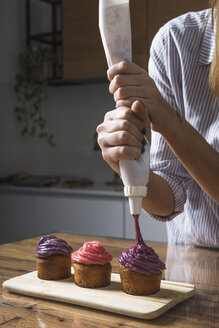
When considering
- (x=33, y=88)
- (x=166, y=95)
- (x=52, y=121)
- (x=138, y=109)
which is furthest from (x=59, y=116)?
(x=138, y=109)

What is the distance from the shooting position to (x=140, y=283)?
31.6 inches

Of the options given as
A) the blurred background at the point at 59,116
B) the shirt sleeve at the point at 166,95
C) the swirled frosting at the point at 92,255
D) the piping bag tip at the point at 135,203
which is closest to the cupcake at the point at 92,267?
the swirled frosting at the point at 92,255

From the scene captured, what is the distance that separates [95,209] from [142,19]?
1.21 metres

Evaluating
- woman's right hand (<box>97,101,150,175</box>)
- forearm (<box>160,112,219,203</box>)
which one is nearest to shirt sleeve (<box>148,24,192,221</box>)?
forearm (<box>160,112,219,203</box>)

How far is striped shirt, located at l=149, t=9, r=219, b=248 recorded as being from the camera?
4.13ft

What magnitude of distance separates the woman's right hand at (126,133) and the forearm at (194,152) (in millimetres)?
172

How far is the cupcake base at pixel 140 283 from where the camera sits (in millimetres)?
804

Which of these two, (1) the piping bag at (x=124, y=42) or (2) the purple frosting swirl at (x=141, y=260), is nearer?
(1) the piping bag at (x=124, y=42)

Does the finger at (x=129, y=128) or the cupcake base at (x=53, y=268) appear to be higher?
the finger at (x=129, y=128)

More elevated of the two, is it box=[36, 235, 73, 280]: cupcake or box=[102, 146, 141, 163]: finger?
box=[102, 146, 141, 163]: finger

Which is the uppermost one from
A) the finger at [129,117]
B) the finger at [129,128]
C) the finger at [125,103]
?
the finger at [125,103]

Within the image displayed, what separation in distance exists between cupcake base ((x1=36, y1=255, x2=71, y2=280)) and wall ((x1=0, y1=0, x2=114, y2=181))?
259 cm

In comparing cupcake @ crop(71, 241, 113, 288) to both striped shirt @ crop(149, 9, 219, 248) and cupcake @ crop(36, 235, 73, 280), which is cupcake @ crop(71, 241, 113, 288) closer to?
cupcake @ crop(36, 235, 73, 280)

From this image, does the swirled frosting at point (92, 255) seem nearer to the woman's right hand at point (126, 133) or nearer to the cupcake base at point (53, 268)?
the cupcake base at point (53, 268)
